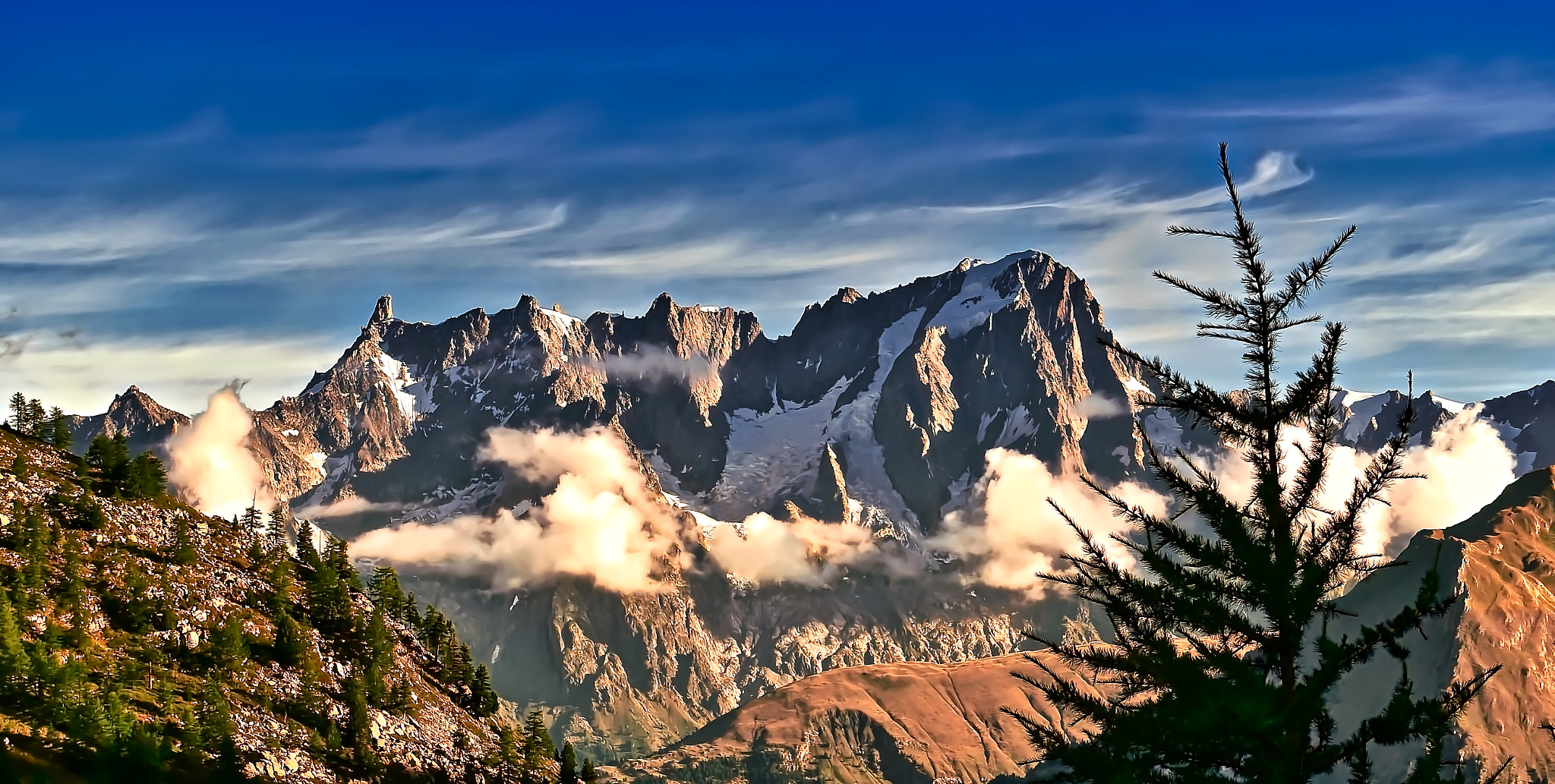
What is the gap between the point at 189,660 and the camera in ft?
370

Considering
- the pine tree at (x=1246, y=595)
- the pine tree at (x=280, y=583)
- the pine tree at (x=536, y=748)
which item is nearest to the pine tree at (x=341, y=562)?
the pine tree at (x=280, y=583)

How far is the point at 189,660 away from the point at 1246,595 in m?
110

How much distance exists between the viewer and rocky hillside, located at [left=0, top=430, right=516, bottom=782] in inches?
3393

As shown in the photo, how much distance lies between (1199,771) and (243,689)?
107m

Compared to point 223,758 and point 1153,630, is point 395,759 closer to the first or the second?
Result: point 223,758

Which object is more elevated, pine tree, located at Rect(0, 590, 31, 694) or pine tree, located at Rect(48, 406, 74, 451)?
pine tree, located at Rect(48, 406, 74, 451)

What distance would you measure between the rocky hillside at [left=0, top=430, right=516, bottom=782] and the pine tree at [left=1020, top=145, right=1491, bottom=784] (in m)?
57.7

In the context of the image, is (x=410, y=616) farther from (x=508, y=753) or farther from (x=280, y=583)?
(x=508, y=753)

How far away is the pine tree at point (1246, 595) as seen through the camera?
2245 centimetres

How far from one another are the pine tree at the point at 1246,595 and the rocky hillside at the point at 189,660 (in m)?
57.7

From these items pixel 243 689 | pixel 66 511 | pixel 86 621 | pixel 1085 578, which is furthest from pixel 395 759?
pixel 1085 578

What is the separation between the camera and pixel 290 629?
126562 millimetres

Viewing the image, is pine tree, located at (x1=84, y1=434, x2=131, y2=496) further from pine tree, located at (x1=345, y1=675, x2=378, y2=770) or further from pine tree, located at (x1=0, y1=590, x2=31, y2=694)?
pine tree, located at (x1=0, y1=590, x2=31, y2=694)

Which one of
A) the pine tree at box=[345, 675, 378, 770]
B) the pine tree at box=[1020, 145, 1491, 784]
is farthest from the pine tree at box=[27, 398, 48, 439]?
the pine tree at box=[1020, 145, 1491, 784]
